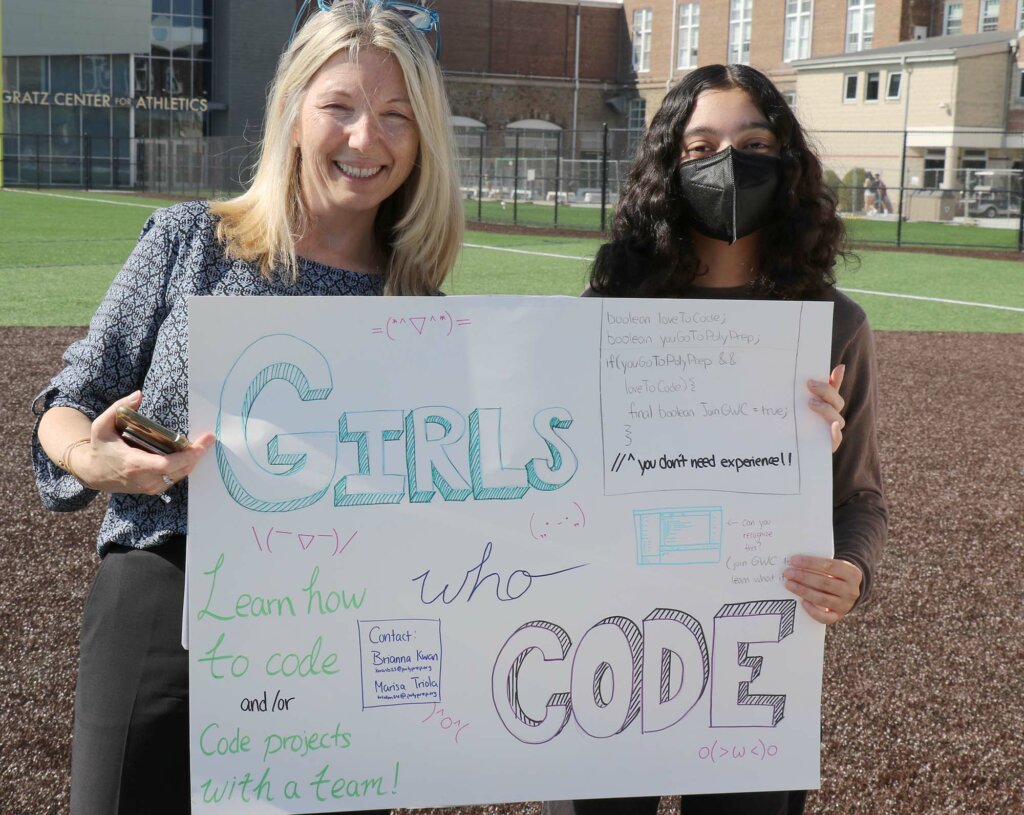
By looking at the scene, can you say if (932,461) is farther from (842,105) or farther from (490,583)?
(842,105)

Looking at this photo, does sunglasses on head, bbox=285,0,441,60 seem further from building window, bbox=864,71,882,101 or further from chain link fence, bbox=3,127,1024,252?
building window, bbox=864,71,882,101

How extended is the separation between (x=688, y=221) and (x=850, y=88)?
53646 millimetres

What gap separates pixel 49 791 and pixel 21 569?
204 cm

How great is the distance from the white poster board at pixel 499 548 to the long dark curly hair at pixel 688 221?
180mm

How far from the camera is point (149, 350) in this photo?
2.24 metres

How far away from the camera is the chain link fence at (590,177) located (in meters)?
28.7

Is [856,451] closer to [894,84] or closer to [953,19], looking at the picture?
[894,84]

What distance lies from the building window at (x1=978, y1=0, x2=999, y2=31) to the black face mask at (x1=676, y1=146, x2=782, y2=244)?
56546 millimetres

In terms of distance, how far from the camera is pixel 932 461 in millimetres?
7914

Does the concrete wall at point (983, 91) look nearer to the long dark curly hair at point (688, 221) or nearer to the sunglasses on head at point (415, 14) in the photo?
the long dark curly hair at point (688, 221)

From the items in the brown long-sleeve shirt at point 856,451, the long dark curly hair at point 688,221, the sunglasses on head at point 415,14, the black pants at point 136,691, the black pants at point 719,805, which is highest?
the sunglasses on head at point 415,14

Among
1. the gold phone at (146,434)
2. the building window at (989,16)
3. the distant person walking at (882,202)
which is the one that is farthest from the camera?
the building window at (989,16)

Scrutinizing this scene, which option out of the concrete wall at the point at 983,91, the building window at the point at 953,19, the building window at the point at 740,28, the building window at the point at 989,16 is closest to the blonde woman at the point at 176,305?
the concrete wall at the point at 983,91

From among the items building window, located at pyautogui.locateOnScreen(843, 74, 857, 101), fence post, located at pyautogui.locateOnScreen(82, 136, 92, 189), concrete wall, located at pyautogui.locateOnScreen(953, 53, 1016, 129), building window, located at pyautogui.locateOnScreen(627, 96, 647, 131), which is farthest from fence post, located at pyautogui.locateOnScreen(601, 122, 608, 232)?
building window, located at pyautogui.locateOnScreen(627, 96, 647, 131)
